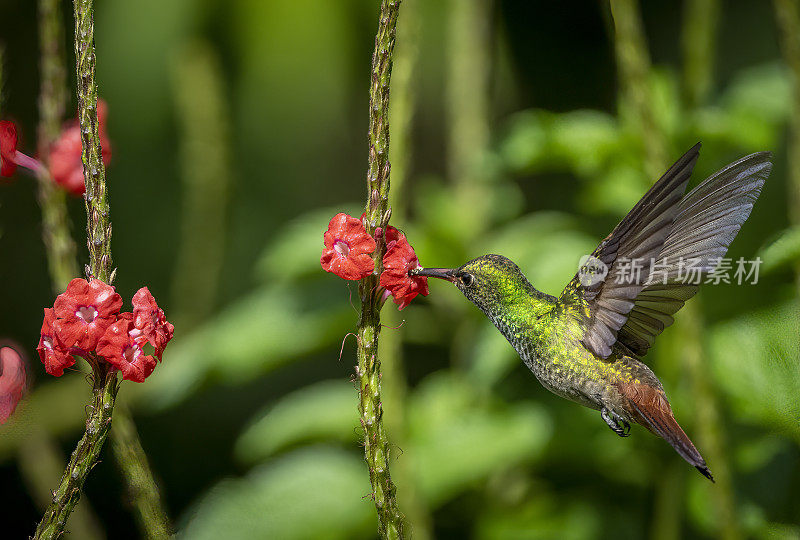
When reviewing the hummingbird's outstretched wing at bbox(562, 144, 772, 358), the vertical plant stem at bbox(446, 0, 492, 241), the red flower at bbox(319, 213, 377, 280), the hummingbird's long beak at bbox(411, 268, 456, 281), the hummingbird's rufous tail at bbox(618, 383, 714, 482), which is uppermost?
the vertical plant stem at bbox(446, 0, 492, 241)

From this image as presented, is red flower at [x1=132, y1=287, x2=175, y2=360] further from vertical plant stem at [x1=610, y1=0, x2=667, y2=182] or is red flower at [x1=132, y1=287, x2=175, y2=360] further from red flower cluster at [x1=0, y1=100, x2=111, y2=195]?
vertical plant stem at [x1=610, y1=0, x2=667, y2=182]

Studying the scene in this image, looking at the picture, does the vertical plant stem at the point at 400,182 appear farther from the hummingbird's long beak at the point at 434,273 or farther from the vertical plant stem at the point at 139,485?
the vertical plant stem at the point at 139,485

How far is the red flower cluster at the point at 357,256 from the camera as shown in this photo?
587 mm

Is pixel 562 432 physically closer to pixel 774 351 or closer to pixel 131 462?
pixel 774 351

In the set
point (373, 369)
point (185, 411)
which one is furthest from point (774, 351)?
point (185, 411)

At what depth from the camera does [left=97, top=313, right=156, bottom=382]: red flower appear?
1.89 feet

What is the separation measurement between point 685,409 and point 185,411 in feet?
5.55

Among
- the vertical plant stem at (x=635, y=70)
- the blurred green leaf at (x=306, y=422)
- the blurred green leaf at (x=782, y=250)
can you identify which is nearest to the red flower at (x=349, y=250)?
the vertical plant stem at (x=635, y=70)

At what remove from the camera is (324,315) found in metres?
1.56

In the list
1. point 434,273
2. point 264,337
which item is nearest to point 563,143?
point 264,337

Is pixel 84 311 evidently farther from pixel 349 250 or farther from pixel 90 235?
pixel 349 250

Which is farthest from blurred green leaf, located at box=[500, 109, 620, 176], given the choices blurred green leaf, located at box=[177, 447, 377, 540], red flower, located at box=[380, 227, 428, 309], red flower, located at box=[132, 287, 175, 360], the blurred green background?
red flower, located at box=[132, 287, 175, 360]

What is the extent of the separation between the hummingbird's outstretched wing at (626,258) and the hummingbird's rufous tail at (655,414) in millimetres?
58

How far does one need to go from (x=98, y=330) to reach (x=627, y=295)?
0.47 m
